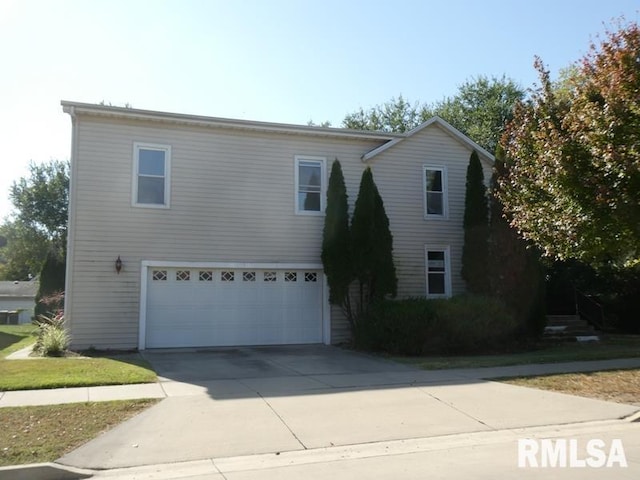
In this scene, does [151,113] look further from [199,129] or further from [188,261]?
[188,261]

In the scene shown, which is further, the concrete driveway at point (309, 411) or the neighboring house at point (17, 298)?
Result: the neighboring house at point (17, 298)

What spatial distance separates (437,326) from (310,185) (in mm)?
5809

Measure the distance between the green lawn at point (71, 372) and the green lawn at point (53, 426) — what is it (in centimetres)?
159

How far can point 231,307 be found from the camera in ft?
51.6

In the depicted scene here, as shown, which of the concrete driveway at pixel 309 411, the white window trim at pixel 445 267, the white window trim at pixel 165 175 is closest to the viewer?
the concrete driveway at pixel 309 411

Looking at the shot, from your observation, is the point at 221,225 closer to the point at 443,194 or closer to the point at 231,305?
the point at 231,305

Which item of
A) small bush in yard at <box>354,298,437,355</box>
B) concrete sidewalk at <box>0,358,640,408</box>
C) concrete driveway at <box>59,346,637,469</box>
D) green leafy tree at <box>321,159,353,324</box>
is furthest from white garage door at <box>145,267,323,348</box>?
concrete sidewalk at <box>0,358,640,408</box>

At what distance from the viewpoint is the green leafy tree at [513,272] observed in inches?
623

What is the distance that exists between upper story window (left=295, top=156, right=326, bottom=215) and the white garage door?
1922 mm

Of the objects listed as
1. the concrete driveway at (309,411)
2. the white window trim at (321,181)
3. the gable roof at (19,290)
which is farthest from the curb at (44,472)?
the gable roof at (19,290)

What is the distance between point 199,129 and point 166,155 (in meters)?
1.20

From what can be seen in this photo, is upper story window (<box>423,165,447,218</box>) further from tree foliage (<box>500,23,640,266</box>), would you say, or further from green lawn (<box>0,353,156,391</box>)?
green lawn (<box>0,353,156,391</box>)

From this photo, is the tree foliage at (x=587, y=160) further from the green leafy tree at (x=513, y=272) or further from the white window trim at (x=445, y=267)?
the white window trim at (x=445, y=267)

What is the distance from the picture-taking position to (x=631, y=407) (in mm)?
8180
